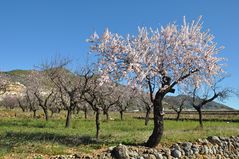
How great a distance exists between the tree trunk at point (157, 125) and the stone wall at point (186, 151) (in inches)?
26.9

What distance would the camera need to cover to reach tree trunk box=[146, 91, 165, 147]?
Result: 74.3ft

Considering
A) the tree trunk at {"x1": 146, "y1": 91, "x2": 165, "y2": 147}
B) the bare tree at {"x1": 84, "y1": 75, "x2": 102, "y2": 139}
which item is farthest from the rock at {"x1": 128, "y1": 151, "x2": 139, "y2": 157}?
the bare tree at {"x1": 84, "y1": 75, "x2": 102, "y2": 139}

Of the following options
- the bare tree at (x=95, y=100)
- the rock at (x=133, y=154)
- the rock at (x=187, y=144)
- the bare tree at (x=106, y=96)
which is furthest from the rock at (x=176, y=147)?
the bare tree at (x=106, y=96)

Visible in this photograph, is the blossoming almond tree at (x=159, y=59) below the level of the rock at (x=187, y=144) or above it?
above

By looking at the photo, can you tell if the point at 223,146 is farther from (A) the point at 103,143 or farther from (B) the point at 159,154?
(A) the point at 103,143

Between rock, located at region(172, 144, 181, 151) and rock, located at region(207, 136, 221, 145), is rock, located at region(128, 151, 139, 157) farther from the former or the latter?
rock, located at region(207, 136, 221, 145)

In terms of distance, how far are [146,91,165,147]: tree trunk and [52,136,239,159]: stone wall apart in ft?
2.24

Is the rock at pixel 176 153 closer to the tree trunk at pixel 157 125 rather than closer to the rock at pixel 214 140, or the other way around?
the tree trunk at pixel 157 125

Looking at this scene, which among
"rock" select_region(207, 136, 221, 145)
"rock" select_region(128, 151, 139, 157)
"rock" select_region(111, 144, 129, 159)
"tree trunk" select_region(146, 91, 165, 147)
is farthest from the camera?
"rock" select_region(207, 136, 221, 145)

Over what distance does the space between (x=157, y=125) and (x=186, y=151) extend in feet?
8.50

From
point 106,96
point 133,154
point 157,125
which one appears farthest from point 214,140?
point 106,96

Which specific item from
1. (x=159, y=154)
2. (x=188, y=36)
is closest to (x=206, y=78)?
(x=188, y=36)

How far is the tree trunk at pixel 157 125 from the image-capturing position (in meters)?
22.7

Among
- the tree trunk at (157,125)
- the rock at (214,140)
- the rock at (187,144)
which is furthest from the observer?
the rock at (214,140)
